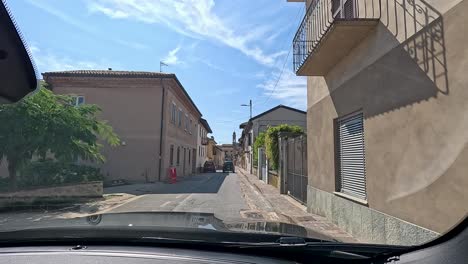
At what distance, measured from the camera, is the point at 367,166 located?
22.0 ft

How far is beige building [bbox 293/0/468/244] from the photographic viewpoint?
4305mm

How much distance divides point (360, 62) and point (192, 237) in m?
5.69

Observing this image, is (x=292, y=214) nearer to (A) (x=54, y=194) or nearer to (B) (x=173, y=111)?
(A) (x=54, y=194)

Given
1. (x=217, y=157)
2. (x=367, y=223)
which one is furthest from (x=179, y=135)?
(x=217, y=157)

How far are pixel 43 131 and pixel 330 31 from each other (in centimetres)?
885

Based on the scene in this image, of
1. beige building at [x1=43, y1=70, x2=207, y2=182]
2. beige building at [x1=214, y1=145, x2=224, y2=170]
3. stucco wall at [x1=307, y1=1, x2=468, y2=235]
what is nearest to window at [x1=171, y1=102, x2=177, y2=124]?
beige building at [x1=43, y1=70, x2=207, y2=182]

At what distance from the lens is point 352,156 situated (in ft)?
25.3

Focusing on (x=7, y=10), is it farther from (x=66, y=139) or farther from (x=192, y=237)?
(x=66, y=139)

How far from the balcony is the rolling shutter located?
1.33 metres

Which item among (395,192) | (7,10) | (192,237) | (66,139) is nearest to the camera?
(7,10)

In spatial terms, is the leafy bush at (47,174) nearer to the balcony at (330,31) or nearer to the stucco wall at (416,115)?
the balcony at (330,31)

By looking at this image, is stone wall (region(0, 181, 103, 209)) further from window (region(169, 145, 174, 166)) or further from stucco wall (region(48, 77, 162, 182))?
window (region(169, 145, 174, 166))

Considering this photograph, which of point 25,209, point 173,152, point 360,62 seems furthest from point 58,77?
point 360,62

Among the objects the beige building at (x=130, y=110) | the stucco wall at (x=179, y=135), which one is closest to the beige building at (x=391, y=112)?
the beige building at (x=130, y=110)
